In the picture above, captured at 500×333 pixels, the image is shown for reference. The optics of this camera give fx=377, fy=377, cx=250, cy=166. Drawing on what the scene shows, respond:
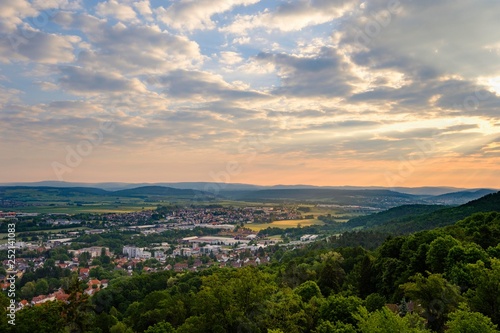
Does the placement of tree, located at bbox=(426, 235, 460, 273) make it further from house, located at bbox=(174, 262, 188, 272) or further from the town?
house, located at bbox=(174, 262, 188, 272)

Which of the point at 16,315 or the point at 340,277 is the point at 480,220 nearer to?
the point at 340,277

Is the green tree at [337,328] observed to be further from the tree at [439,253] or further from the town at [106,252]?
the town at [106,252]

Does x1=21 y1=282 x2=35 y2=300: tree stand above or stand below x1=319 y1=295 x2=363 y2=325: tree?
below

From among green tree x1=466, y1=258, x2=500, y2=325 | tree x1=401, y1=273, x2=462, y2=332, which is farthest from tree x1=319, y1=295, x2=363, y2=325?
green tree x1=466, y1=258, x2=500, y2=325

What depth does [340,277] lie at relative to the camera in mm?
53469

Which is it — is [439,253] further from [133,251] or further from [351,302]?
[133,251]

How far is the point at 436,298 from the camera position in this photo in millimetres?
30047

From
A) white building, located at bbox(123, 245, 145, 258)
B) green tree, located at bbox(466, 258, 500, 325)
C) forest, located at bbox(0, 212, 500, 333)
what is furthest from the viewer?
white building, located at bbox(123, 245, 145, 258)

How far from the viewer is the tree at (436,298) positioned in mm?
29500

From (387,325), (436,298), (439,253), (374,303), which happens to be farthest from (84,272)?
(387,325)

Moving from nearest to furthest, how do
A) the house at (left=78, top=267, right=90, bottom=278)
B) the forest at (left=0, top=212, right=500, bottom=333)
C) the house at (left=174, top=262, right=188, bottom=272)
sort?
the forest at (left=0, top=212, right=500, bottom=333)
the house at (left=78, top=267, right=90, bottom=278)
the house at (left=174, top=262, right=188, bottom=272)

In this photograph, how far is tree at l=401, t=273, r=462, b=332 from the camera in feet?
96.8

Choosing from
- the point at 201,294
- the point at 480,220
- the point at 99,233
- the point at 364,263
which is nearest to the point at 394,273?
the point at 364,263

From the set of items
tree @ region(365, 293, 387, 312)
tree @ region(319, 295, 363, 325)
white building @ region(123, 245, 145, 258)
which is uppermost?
tree @ region(319, 295, 363, 325)
